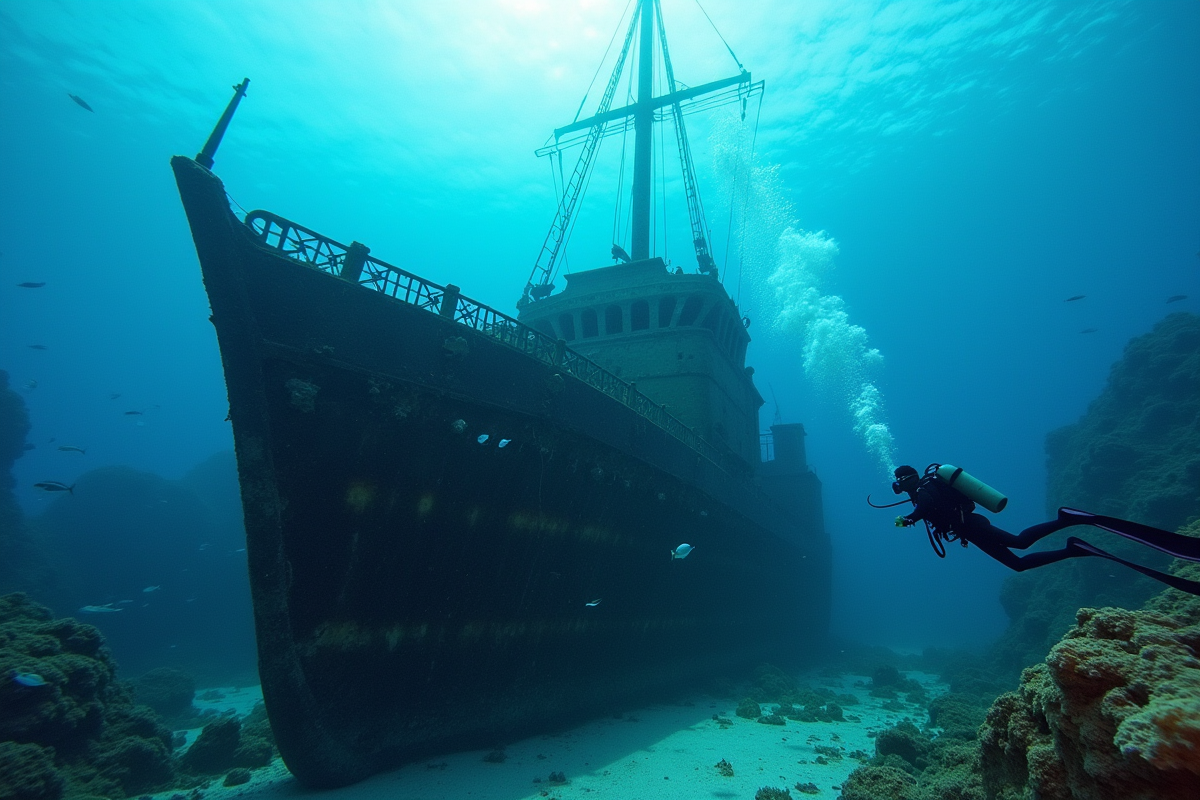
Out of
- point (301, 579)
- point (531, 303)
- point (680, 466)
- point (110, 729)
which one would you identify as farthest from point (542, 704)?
point (531, 303)

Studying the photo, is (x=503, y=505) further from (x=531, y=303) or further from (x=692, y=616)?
(x=531, y=303)

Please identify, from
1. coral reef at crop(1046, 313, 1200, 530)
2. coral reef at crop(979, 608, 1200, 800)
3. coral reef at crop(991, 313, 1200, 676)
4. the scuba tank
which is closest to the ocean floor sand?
coral reef at crop(979, 608, 1200, 800)

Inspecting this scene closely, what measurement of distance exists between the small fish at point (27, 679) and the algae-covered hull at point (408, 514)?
397 cm

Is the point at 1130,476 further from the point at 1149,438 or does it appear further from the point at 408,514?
the point at 408,514

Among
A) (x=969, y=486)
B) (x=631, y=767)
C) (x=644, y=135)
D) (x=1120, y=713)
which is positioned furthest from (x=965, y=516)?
(x=644, y=135)

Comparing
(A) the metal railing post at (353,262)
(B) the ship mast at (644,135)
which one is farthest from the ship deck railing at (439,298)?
(B) the ship mast at (644,135)

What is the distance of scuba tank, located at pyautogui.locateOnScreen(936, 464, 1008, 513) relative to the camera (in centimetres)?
406

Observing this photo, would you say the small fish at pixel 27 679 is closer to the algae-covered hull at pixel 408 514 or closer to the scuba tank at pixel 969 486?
the algae-covered hull at pixel 408 514

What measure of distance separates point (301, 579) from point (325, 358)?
3084 mm

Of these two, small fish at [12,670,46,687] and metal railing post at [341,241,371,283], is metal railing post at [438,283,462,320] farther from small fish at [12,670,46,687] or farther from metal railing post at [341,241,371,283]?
small fish at [12,670,46,687]

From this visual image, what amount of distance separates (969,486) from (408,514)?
7.20 metres

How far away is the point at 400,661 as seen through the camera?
25.7ft

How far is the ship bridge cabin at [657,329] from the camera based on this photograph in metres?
18.6

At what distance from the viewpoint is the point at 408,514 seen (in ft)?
25.7
